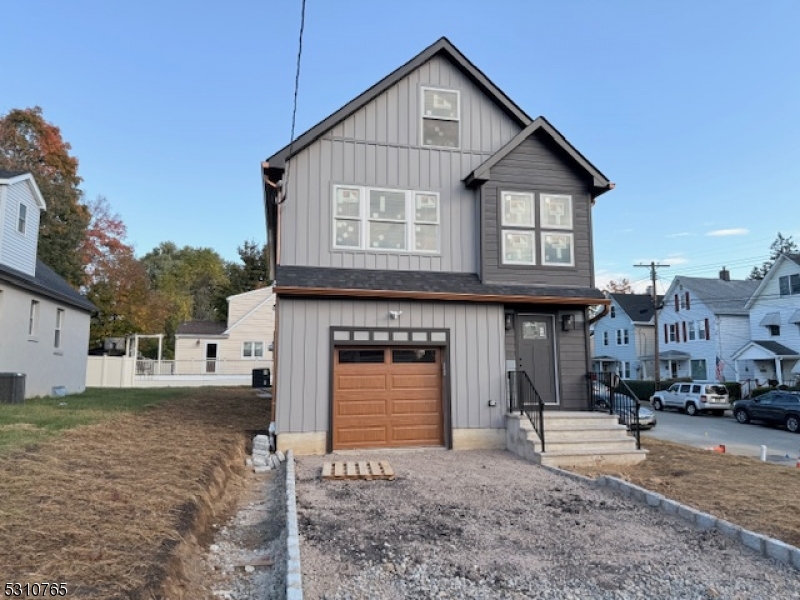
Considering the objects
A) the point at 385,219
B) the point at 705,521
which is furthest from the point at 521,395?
the point at 705,521

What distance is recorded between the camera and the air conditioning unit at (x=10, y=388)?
504 inches

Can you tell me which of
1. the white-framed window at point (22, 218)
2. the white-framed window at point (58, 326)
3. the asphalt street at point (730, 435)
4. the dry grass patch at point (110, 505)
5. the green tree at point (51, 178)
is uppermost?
the green tree at point (51, 178)

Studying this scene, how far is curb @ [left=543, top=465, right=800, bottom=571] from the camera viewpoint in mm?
4660

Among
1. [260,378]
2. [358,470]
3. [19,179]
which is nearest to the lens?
[358,470]

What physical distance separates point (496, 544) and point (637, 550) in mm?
1337

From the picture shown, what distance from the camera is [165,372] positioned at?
31.0 metres

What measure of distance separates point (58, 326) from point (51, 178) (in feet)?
60.7

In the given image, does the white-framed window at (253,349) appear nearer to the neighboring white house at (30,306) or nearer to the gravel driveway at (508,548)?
the neighboring white house at (30,306)

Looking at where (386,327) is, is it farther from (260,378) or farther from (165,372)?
(165,372)

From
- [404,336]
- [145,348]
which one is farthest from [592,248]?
[145,348]

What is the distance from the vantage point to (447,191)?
11.4 m

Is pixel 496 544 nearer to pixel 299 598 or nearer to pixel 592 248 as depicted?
pixel 299 598

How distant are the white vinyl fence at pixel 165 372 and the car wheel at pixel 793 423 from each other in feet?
78.1

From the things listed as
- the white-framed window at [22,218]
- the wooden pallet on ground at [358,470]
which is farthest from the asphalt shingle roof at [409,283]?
the white-framed window at [22,218]
